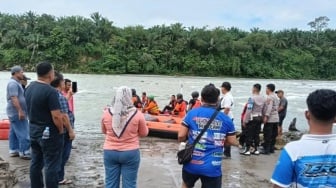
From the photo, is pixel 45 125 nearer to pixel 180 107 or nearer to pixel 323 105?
pixel 323 105

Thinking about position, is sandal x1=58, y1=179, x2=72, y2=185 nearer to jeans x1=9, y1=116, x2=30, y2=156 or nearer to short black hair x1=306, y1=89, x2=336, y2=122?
jeans x1=9, y1=116, x2=30, y2=156

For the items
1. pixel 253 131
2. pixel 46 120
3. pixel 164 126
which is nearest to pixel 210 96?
pixel 46 120

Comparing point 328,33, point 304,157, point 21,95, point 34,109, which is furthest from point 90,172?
point 328,33

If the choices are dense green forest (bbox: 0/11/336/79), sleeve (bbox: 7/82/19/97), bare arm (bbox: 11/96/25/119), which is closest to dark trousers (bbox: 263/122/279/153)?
bare arm (bbox: 11/96/25/119)

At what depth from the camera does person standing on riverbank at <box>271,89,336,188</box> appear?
7.22 feet

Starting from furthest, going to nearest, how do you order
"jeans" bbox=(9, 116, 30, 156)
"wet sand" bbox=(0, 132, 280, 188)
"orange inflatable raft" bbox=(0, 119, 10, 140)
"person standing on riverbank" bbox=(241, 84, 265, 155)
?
"orange inflatable raft" bbox=(0, 119, 10, 140)
"person standing on riverbank" bbox=(241, 84, 265, 155)
"jeans" bbox=(9, 116, 30, 156)
"wet sand" bbox=(0, 132, 280, 188)

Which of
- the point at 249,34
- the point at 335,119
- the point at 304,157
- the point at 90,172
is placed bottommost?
the point at 90,172

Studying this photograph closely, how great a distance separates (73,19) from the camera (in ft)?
242

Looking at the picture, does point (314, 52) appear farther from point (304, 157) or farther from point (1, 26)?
point (304, 157)

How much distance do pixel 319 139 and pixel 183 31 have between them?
233 feet

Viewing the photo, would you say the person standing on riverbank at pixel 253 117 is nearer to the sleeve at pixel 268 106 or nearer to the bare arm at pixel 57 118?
the sleeve at pixel 268 106

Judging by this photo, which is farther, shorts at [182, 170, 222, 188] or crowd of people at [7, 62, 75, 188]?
crowd of people at [7, 62, 75, 188]

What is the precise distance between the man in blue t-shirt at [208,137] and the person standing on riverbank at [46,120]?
55.9 inches

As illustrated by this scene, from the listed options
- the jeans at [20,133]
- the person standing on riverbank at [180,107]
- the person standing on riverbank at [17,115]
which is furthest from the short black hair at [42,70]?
the person standing on riverbank at [180,107]
